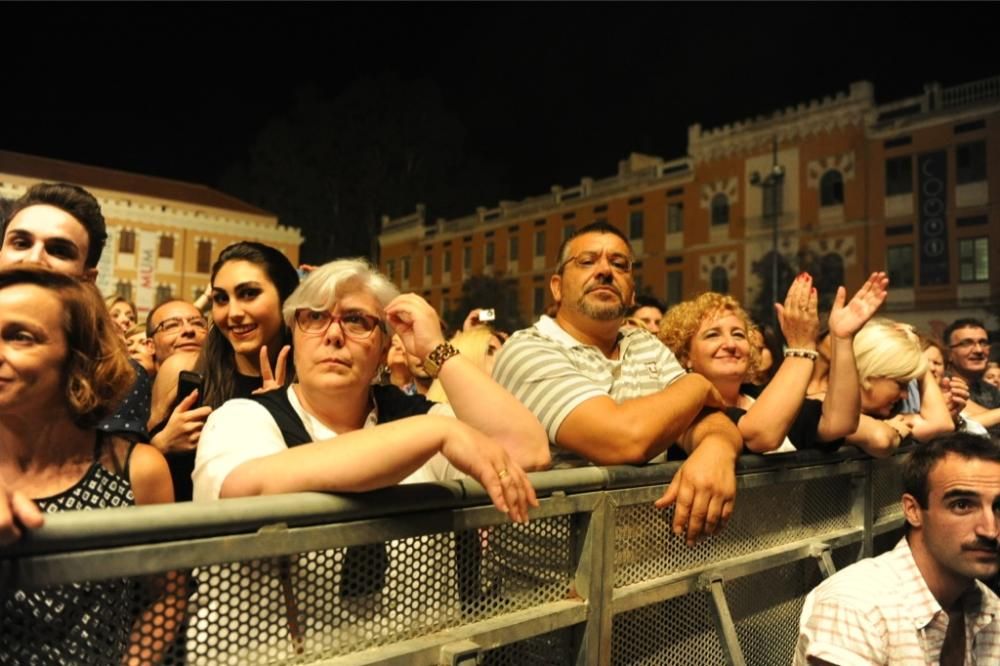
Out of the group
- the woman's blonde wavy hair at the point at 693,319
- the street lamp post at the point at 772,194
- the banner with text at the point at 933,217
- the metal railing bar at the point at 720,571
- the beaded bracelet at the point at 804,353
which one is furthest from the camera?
the street lamp post at the point at 772,194

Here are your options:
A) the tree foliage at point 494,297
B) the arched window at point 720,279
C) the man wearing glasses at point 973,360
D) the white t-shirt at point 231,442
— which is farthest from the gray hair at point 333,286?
the tree foliage at point 494,297

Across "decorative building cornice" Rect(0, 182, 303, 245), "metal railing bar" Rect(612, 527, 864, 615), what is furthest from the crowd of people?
"decorative building cornice" Rect(0, 182, 303, 245)

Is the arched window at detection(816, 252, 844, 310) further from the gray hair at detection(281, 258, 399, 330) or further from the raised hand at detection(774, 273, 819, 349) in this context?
the gray hair at detection(281, 258, 399, 330)

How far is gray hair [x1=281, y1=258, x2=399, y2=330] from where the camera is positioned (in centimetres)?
213

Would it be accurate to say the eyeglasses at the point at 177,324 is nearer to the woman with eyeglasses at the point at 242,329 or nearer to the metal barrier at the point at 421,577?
the woman with eyeglasses at the point at 242,329

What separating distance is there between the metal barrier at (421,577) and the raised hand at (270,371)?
1.16 meters

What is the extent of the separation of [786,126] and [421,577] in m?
32.0

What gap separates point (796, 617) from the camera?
295cm

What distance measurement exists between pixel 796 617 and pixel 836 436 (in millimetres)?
748

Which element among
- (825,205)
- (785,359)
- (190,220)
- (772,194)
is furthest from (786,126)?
(785,359)

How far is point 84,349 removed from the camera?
1.66 meters

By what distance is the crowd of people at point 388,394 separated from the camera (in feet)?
5.21

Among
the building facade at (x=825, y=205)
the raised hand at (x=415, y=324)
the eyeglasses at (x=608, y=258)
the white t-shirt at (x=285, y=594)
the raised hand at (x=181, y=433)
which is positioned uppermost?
the building facade at (x=825, y=205)

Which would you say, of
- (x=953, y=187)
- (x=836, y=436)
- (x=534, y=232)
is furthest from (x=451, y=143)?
(x=836, y=436)
